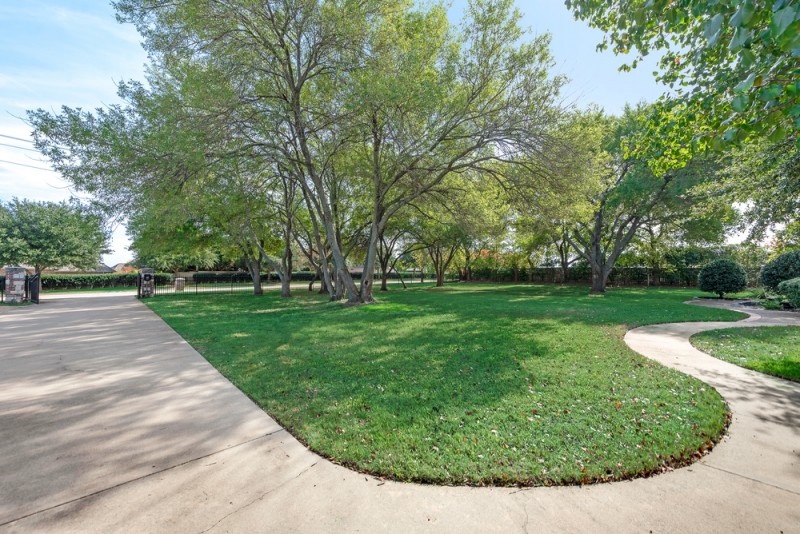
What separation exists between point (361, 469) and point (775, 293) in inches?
712

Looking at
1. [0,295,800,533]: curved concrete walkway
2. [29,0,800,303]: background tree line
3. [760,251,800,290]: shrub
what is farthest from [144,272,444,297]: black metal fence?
[760,251,800,290]: shrub

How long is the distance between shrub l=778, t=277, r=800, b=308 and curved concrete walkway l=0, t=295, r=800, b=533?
10.1m

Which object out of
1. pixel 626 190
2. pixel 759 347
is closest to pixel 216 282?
pixel 626 190

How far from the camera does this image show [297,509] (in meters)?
2.09

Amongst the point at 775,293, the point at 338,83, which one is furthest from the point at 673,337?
the point at 338,83

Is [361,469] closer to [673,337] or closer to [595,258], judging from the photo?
[673,337]

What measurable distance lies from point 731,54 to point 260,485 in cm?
675

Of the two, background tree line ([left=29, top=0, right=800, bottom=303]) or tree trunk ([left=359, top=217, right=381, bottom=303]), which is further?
tree trunk ([left=359, top=217, right=381, bottom=303])

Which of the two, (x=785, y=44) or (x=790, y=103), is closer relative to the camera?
(x=785, y=44)

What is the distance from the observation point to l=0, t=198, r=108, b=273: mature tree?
2617 cm

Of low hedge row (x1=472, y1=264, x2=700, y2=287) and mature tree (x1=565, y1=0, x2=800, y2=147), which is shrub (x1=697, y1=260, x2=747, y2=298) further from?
mature tree (x1=565, y1=0, x2=800, y2=147)

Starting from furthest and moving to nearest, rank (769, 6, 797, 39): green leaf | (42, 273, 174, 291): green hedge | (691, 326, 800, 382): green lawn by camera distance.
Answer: (42, 273, 174, 291): green hedge → (691, 326, 800, 382): green lawn → (769, 6, 797, 39): green leaf

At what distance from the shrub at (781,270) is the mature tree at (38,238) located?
128ft

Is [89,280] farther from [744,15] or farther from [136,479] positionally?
[744,15]
